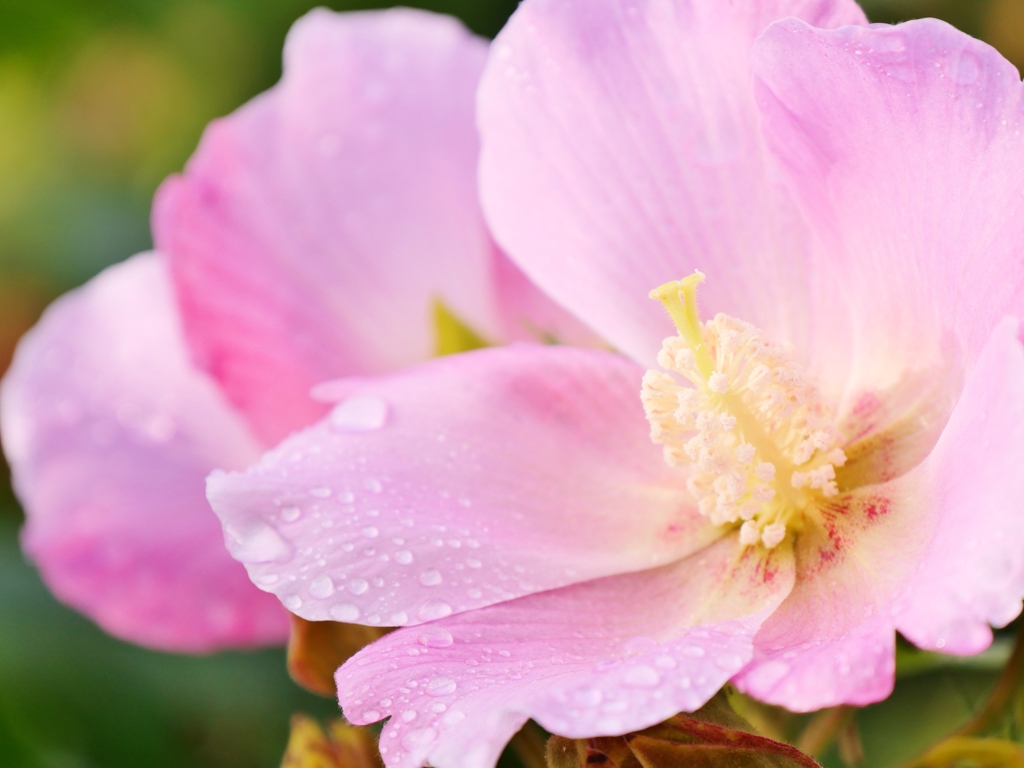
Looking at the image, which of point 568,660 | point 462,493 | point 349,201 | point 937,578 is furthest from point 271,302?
point 937,578

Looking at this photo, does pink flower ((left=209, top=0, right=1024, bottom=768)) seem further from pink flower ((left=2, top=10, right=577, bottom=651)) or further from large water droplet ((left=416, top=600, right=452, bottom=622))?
pink flower ((left=2, top=10, right=577, bottom=651))

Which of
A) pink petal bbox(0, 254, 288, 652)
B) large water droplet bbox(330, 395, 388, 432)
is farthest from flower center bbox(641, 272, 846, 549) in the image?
pink petal bbox(0, 254, 288, 652)

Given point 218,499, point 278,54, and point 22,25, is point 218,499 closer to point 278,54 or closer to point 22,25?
point 278,54

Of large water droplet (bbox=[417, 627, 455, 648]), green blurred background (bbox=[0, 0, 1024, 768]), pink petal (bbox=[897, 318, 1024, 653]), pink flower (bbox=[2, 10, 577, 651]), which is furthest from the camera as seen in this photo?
green blurred background (bbox=[0, 0, 1024, 768])

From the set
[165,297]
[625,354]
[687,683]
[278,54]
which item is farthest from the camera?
[278,54]

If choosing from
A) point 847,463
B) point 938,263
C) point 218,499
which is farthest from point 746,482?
point 218,499

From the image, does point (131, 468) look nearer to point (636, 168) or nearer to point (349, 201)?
point (349, 201)
